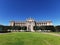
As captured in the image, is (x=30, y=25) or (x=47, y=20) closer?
(x=30, y=25)

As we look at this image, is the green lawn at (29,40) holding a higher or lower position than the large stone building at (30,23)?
lower

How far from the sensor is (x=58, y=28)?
211ft

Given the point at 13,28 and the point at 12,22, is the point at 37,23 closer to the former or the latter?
the point at 12,22

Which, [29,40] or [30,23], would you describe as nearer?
[29,40]

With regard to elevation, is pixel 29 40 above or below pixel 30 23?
below

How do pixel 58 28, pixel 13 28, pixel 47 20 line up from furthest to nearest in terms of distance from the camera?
1. pixel 47 20
2. pixel 13 28
3. pixel 58 28

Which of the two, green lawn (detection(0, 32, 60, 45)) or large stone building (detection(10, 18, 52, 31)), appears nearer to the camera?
green lawn (detection(0, 32, 60, 45))

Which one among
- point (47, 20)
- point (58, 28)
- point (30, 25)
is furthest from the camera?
point (47, 20)

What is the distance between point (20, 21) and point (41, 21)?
24251 mm

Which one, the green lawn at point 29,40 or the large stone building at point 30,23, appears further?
the large stone building at point 30,23

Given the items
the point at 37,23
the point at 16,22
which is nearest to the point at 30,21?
the point at 37,23

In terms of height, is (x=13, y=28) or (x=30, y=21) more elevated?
(x=30, y=21)

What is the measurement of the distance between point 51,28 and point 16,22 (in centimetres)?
5688

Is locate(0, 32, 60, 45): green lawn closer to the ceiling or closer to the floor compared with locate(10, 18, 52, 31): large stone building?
closer to the floor
